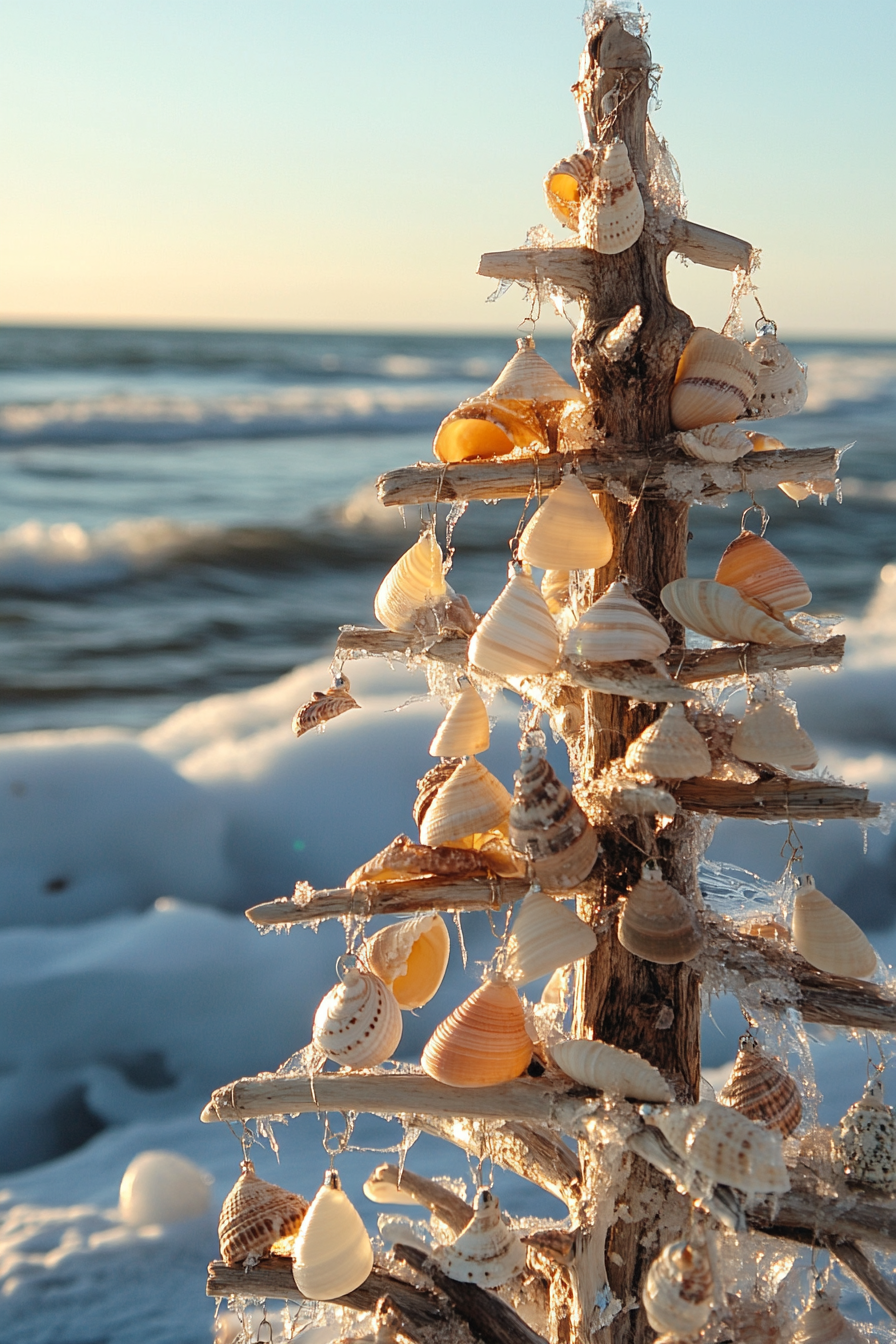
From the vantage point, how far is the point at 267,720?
788cm

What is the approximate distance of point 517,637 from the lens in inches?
70.2

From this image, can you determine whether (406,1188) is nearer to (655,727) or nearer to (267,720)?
(655,727)

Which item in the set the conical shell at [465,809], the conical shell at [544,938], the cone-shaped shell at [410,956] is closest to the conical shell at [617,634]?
the conical shell at [465,809]

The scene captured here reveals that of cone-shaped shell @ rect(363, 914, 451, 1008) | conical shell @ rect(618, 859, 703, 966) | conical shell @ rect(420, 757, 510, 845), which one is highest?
conical shell @ rect(420, 757, 510, 845)

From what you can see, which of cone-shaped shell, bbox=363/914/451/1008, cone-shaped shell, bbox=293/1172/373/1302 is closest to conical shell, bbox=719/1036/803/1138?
cone-shaped shell, bbox=363/914/451/1008

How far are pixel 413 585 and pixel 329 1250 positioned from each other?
119 centimetres

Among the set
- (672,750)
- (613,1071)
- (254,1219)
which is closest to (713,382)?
(672,750)

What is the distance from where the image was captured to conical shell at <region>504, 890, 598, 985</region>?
1.78m

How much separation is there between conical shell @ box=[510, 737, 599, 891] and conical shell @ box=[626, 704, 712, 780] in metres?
0.13

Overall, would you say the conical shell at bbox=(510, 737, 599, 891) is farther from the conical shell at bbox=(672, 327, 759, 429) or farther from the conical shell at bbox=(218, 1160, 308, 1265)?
the conical shell at bbox=(218, 1160, 308, 1265)

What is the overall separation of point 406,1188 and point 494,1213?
0.49m

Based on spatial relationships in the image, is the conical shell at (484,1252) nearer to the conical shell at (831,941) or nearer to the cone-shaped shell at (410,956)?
the cone-shaped shell at (410,956)

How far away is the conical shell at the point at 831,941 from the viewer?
1.87 meters

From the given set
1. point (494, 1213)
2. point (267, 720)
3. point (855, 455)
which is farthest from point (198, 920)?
point (855, 455)
